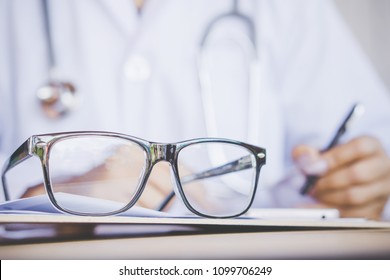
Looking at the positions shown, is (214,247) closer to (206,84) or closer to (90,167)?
(90,167)

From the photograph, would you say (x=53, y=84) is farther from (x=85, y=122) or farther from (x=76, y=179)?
(x=76, y=179)

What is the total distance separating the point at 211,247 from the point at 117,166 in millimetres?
156

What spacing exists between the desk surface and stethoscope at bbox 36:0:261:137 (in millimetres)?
324

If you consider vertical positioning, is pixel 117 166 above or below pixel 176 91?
below

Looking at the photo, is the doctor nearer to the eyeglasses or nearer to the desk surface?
the eyeglasses

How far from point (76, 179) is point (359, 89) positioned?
47 cm

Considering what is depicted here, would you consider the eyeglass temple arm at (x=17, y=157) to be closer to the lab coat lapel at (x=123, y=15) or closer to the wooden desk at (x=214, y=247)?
the wooden desk at (x=214, y=247)

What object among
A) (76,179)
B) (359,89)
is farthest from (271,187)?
(76,179)

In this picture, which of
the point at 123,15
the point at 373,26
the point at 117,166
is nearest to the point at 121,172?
the point at 117,166

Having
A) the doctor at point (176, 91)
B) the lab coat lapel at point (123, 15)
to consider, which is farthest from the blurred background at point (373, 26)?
the lab coat lapel at point (123, 15)

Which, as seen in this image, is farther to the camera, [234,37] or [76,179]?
[234,37]

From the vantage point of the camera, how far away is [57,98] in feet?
1.98

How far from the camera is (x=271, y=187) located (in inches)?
25.4

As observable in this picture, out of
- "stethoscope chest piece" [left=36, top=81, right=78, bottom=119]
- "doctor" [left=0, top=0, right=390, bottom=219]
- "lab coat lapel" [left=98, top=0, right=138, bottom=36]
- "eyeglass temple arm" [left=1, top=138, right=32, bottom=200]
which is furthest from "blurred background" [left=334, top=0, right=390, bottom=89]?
"eyeglass temple arm" [left=1, top=138, right=32, bottom=200]
